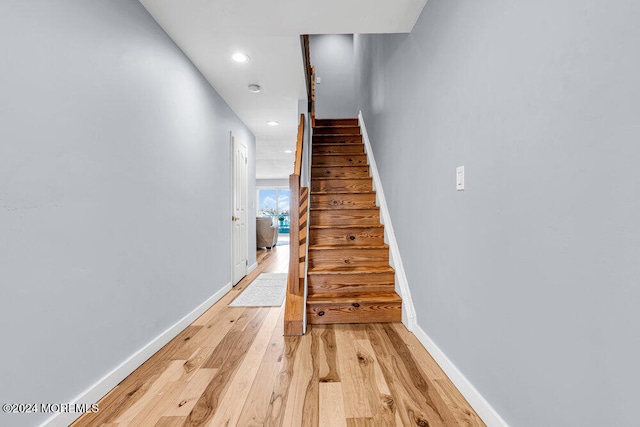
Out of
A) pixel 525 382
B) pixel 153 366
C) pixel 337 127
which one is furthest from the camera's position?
pixel 337 127

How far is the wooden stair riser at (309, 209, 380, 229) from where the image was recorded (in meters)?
3.20

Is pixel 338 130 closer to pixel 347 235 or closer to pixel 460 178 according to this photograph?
pixel 347 235

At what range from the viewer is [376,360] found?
1811mm

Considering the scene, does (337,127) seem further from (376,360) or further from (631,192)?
(631,192)

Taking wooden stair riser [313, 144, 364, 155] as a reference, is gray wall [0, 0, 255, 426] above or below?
below

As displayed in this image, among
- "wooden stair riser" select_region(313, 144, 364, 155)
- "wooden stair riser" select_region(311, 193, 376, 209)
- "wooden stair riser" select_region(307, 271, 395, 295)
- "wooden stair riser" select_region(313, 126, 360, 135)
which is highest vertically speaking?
"wooden stair riser" select_region(313, 126, 360, 135)

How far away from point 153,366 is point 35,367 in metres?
0.73

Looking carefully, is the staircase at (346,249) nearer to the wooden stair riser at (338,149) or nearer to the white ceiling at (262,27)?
the wooden stair riser at (338,149)

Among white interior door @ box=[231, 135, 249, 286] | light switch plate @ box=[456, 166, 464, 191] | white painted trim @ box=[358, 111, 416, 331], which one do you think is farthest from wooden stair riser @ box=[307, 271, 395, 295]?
white interior door @ box=[231, 135, 249, 286]

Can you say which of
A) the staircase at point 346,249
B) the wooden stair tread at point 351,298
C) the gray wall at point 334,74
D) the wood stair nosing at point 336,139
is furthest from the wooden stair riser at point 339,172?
the gray wall at point 334,74

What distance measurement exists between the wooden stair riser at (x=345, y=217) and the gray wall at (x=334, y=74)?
3612mm

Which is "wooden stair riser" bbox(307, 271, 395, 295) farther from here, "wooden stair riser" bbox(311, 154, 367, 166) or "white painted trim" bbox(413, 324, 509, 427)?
"wooden stair riser" bbox(311, 154, 367, 166)

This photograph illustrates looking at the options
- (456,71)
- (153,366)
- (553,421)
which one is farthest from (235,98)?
(553,421)

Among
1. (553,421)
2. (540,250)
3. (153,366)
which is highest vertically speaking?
(540,250)
